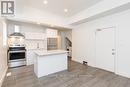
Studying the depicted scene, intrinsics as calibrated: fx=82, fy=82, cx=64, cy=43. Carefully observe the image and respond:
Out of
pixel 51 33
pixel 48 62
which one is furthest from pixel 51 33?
pixel 48 62

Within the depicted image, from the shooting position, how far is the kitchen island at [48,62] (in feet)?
10.9

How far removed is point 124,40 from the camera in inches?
135

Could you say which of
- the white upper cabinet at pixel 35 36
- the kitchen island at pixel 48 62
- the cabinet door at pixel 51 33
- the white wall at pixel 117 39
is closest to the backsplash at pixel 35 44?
the white upper cabinet at pixel 35 36

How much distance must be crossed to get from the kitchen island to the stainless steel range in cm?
166

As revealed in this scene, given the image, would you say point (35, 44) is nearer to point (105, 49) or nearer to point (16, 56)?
point (16, 56)

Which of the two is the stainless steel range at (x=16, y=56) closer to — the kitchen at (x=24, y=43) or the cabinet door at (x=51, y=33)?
the kitchen at (x=24, y=43)

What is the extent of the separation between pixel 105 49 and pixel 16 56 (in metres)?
4.81

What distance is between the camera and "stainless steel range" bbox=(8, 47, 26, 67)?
4410 mm

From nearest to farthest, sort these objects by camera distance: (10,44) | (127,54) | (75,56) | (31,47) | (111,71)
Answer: (127,54)
(111,71)
(10,44)
(31,47)
(75,56)

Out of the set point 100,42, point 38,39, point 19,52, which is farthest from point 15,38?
point 100,42

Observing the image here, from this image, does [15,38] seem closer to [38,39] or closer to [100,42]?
[38,39]

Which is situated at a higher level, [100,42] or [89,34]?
[89,34]

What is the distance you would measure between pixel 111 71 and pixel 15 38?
557cm

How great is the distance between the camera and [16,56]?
460cm
